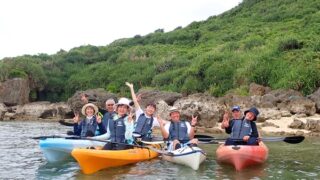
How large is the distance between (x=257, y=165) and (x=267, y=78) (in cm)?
1387

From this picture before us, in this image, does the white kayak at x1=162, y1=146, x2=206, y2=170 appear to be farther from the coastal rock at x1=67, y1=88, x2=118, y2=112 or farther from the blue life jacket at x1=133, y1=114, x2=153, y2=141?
the coastal rock at x1=67, y1=88, x2=118, y2=112

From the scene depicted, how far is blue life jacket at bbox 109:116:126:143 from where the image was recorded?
32.0 ft

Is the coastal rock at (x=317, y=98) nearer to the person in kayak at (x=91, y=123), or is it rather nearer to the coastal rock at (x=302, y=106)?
the coastal rock at (x=302, y=106)

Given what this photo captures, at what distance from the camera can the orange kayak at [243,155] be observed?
30.3 ft

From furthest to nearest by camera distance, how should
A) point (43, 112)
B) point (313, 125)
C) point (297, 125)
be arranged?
point (43, 112), point (297, 125), point (313, 125)

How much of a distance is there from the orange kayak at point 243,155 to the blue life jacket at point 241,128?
1.22ft

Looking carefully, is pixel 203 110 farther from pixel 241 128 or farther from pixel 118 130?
pixel 118 130

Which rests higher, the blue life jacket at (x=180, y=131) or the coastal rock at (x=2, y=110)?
the coastal rock at (x=2, y=110)

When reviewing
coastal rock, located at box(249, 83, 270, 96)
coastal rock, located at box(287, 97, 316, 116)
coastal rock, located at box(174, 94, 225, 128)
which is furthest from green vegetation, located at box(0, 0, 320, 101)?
coastal rock, located at box(174, 94, 225, 128)

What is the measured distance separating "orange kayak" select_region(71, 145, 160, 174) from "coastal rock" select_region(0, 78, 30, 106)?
876 inches

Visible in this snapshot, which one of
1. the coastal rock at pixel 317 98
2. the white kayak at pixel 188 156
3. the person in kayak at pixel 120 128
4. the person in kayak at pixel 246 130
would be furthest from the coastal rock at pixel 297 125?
the person in kayak at pixel 120 128

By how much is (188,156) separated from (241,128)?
1.32 m

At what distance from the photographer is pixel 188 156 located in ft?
30.6

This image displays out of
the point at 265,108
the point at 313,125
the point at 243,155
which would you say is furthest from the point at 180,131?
the point at 265,108
